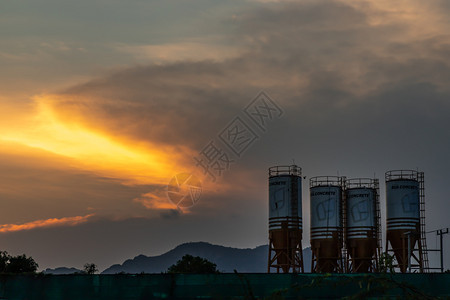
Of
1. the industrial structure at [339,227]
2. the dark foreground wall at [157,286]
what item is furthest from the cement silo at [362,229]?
the dark foreground wall at [157,286]

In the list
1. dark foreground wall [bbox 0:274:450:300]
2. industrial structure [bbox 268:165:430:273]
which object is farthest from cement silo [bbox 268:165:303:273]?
dark foreground wall [bbox 0:274:450:300]

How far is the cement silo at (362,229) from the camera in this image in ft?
213

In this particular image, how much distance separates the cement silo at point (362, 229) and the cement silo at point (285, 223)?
5.40 metres

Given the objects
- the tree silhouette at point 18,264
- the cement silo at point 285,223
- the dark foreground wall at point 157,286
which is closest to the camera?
the dark foreground wall at point 157,286

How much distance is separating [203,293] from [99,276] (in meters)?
5.50

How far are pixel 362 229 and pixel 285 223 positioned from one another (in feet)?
26.8

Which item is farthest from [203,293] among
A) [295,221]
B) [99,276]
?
[295,221]

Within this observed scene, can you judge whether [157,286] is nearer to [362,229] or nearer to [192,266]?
[362,229]

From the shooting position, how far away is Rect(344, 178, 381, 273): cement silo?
213ft

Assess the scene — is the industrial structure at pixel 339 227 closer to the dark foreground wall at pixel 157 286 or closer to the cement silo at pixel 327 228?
the cement silo at pixel 327 228

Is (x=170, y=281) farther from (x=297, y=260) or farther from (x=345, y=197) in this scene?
(x=345, y=197)

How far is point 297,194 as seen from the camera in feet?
215

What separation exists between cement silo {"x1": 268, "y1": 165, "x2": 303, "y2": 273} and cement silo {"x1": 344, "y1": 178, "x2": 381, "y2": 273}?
5404 mm

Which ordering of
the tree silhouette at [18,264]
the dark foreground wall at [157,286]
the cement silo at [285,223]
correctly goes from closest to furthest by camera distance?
1. the dark foreground wall at [157,286]
2. the cement silo at [285,223]
3. the tree silhouette at [18,264]
